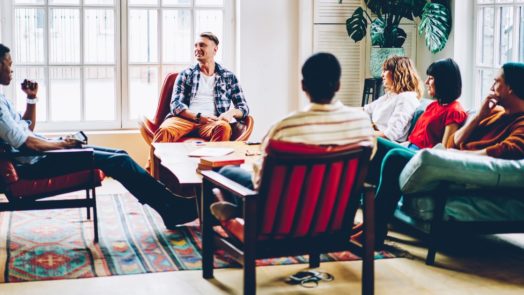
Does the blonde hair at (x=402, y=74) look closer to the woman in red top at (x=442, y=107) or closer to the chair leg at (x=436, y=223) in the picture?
the woman in red top at (x=442, y=107)

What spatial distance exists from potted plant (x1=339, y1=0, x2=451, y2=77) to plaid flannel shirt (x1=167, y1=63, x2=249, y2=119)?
1.19 metres

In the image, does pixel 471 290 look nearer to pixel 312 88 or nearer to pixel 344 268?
pixel 344 268

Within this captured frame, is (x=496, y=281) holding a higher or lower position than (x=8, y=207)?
lower

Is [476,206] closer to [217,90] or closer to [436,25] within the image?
[436,25]

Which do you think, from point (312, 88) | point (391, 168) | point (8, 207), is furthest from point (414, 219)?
point (8, 207)

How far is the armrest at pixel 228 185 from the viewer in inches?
128

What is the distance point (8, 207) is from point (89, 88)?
102 inches

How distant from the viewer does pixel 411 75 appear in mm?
5516

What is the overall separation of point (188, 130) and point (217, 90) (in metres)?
0.48

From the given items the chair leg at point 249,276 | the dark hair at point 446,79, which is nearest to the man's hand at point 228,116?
the dark hair at point 446,79

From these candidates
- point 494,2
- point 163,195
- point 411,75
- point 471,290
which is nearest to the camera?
point 471,290

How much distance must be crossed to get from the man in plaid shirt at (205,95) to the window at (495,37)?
1.88 metres

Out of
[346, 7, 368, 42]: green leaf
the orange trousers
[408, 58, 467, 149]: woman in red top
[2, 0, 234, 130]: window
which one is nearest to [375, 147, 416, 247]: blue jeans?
[408, 58, 467, 149]: woman in red top

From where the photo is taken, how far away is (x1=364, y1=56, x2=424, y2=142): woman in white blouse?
17.5ft
